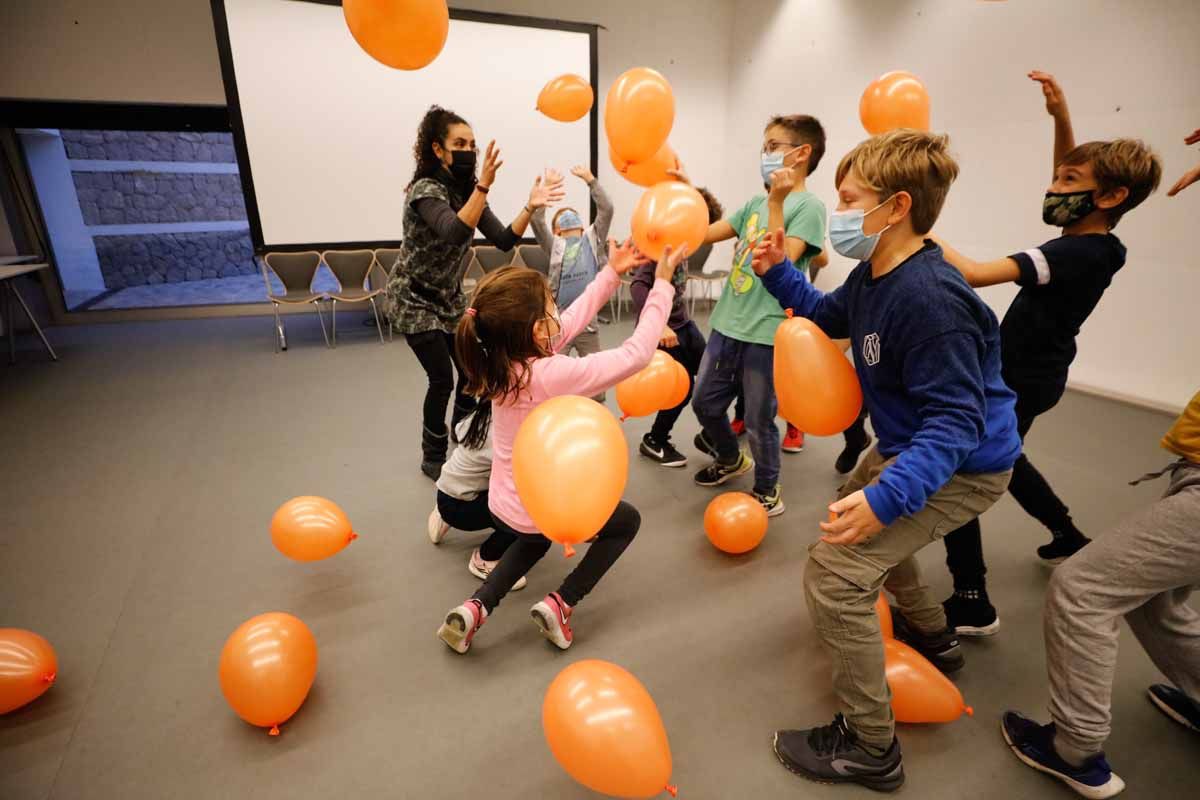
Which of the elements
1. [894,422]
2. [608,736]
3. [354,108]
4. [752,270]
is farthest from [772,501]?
[354,108]

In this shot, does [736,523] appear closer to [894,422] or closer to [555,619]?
[555,619]

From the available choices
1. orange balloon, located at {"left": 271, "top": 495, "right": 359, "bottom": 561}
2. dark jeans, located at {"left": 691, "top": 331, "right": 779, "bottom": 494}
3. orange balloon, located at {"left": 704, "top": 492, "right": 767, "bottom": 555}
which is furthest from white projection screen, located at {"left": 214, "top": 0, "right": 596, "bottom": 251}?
orange balloon, located at {"left": 704, "top": 492, "right": 767, "bottom": 555}

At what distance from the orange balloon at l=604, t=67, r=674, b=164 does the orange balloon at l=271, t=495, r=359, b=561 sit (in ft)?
6.04

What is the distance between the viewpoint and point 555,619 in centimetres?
170

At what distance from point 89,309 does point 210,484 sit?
504 cm

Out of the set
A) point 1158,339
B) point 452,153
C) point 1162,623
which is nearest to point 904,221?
point 1162,623

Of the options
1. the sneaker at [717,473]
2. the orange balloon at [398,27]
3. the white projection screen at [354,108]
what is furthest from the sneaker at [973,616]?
the white projection screen at [354,108]

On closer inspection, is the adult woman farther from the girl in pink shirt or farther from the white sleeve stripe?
the white sleeve stripe

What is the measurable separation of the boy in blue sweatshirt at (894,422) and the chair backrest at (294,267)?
5.31 meters

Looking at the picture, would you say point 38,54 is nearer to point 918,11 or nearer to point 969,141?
point 918,11

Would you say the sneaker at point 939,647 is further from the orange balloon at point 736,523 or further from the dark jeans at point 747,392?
the dark jeans at point 747,392

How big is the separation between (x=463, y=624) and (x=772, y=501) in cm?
140

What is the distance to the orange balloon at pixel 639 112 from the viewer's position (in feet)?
7.39

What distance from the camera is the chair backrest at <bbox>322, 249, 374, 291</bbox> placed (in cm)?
545
